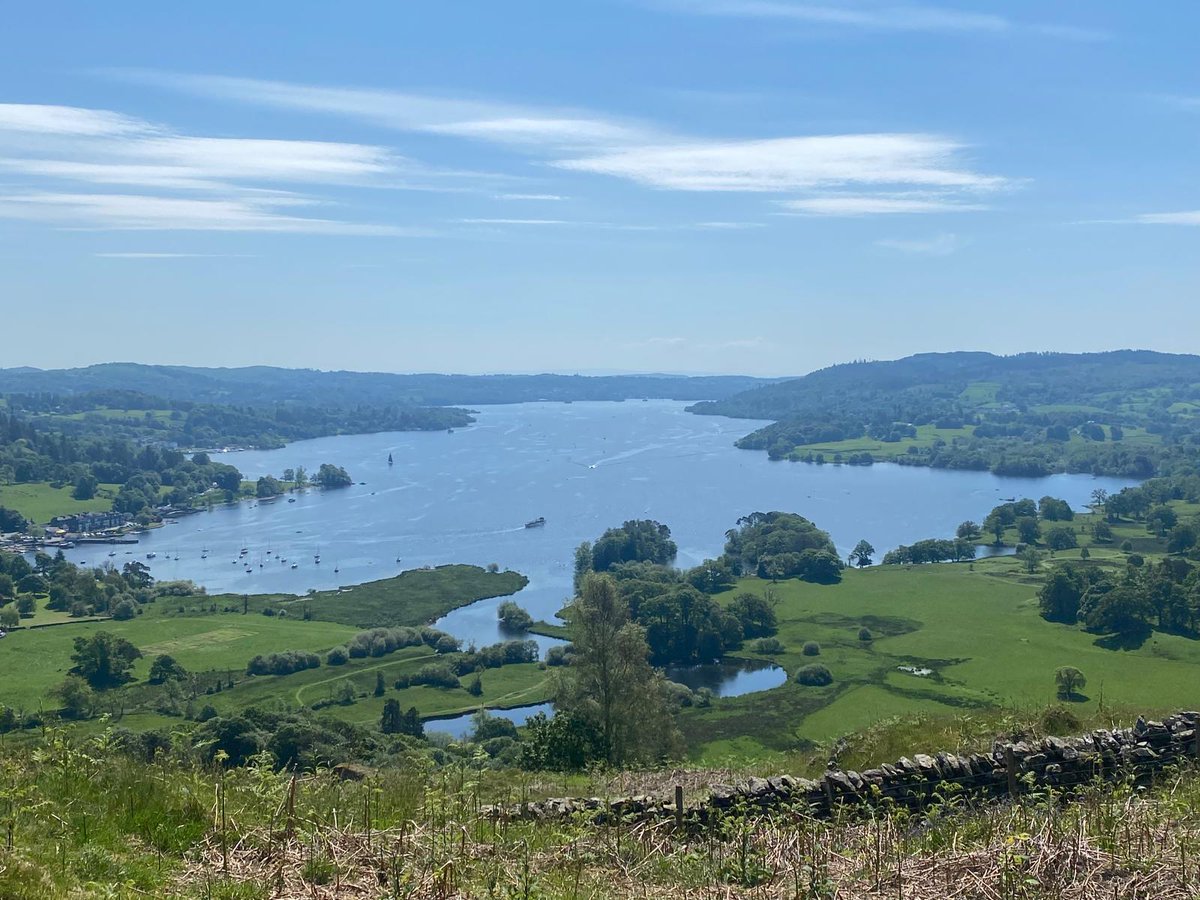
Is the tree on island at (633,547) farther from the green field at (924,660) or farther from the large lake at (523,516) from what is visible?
the green field at (924,660)

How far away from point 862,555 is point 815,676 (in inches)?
1878

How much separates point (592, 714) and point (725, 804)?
62.8ft

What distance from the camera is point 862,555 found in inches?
4454

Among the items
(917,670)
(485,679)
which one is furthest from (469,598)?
(917,670)

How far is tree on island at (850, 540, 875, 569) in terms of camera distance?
112 m

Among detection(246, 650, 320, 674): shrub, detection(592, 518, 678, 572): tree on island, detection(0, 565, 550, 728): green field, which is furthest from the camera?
detection(592, 518, 678, 572): tree on island

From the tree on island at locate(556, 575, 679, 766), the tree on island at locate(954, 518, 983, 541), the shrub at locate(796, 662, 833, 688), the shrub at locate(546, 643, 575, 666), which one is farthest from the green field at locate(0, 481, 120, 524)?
the tree on island at locate(556, 575, 679, 766)

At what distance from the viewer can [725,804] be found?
10.1 m

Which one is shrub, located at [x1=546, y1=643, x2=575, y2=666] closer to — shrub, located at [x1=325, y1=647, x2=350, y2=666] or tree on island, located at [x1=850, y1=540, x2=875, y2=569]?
shrub, located at [x1=325, y1=647, x2=350, y2=666]

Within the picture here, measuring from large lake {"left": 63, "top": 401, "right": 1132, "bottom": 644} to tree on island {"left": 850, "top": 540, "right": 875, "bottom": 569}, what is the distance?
4382 millimetres

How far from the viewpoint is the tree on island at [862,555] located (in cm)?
11225

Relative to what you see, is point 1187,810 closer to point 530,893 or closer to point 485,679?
point 530,893

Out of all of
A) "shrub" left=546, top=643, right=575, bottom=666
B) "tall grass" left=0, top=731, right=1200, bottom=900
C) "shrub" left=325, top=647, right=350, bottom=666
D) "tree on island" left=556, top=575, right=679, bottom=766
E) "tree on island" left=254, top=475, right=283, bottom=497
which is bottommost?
"shrub" left=325, top=647, right=350, bottom=666

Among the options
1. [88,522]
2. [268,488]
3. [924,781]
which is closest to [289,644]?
[924,781]
